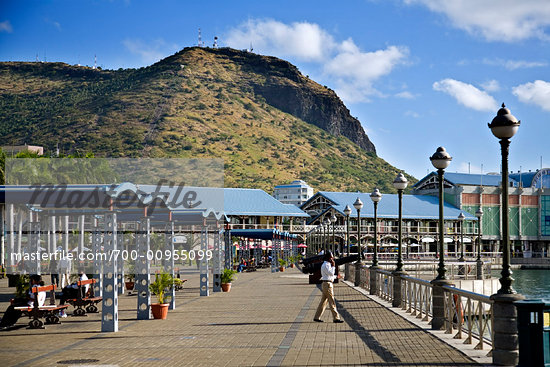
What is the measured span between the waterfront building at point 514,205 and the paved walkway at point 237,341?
82977mm

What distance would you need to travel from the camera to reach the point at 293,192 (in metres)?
135

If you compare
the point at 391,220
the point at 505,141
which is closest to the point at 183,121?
the point at 391,220

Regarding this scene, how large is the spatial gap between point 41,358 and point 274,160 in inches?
5378

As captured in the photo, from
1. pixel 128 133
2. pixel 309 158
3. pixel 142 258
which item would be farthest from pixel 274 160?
pixel 142 258

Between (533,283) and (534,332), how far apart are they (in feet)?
200

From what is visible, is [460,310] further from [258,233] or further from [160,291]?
[258,233]

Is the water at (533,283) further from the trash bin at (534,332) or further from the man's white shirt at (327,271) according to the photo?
the trash bin at (534,332)

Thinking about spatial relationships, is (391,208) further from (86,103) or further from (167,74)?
(167,74)

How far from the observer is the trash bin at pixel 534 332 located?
343 inches

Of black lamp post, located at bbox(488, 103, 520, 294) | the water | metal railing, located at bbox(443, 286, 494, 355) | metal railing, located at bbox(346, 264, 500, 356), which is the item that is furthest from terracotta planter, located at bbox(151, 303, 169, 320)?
the water

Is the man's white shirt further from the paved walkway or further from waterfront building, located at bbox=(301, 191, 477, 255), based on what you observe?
waterfront building, located at bbox=(301, 191, 477, 255)

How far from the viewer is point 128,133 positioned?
12788 cm

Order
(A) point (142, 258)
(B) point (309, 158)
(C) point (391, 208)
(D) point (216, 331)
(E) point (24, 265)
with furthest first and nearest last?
1. (B) point (309, 158)
2. (C) point (391, 208)
3. (E) point (24, 265)
4. (A) point (142, 258)
5. (D) point (216, 331)

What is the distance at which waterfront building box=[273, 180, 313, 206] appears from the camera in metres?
130
